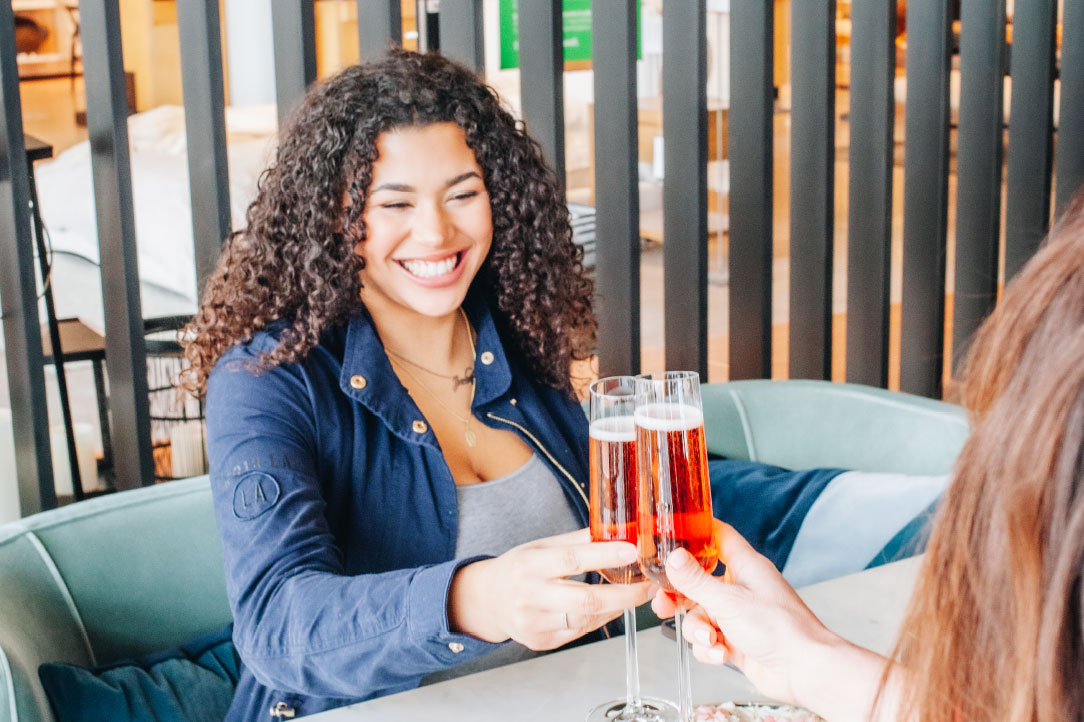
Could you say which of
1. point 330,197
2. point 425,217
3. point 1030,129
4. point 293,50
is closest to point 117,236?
point 293,50

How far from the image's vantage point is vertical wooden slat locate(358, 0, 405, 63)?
2.01 m

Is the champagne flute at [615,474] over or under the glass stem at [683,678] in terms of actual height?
over

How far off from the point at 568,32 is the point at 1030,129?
3.92ft

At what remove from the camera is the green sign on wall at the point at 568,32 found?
8.38 feet

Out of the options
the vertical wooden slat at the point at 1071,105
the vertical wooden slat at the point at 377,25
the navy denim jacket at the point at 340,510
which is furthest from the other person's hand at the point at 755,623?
the vertical wooden slat at the point at 1071,105

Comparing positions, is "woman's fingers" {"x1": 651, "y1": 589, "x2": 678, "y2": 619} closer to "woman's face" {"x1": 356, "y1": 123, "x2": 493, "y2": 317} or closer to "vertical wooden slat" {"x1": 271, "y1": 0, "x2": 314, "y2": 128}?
"woman's face" {"x1": 356, "y1": 123, "x2": 493, "y2": 317}

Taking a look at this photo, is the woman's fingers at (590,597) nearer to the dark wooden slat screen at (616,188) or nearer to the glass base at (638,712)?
the glass base at (638,712)

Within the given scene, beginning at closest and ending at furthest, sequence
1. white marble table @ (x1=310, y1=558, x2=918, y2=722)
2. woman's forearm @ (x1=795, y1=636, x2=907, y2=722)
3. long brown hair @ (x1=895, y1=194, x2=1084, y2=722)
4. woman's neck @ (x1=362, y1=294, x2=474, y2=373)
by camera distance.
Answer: long brown hair @ (x1=895, y1=194, x2=1084, y2=722), woman's forearm @ (x1=795, y1=636, x2=907, y2=722), white marble table @ (x1=310, y1=558, x2=918, y2=722), woman's neck @ (x1=362, y1=294, x2=474, y2=373)

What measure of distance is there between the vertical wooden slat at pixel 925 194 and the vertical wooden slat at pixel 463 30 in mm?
1194

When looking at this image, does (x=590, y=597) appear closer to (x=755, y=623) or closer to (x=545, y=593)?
(x=545, y=593)

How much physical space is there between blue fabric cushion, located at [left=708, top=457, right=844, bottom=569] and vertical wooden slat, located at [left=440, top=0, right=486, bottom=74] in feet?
2.86

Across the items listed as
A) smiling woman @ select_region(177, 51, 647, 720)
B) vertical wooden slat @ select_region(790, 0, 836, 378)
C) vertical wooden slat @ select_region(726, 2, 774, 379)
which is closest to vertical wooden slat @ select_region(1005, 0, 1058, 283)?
vertical wooden slat @ select_region(790, 0, 836, 378)

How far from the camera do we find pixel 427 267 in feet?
5.13

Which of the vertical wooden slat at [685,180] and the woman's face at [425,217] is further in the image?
the vertical wooden slat at [685,180]
